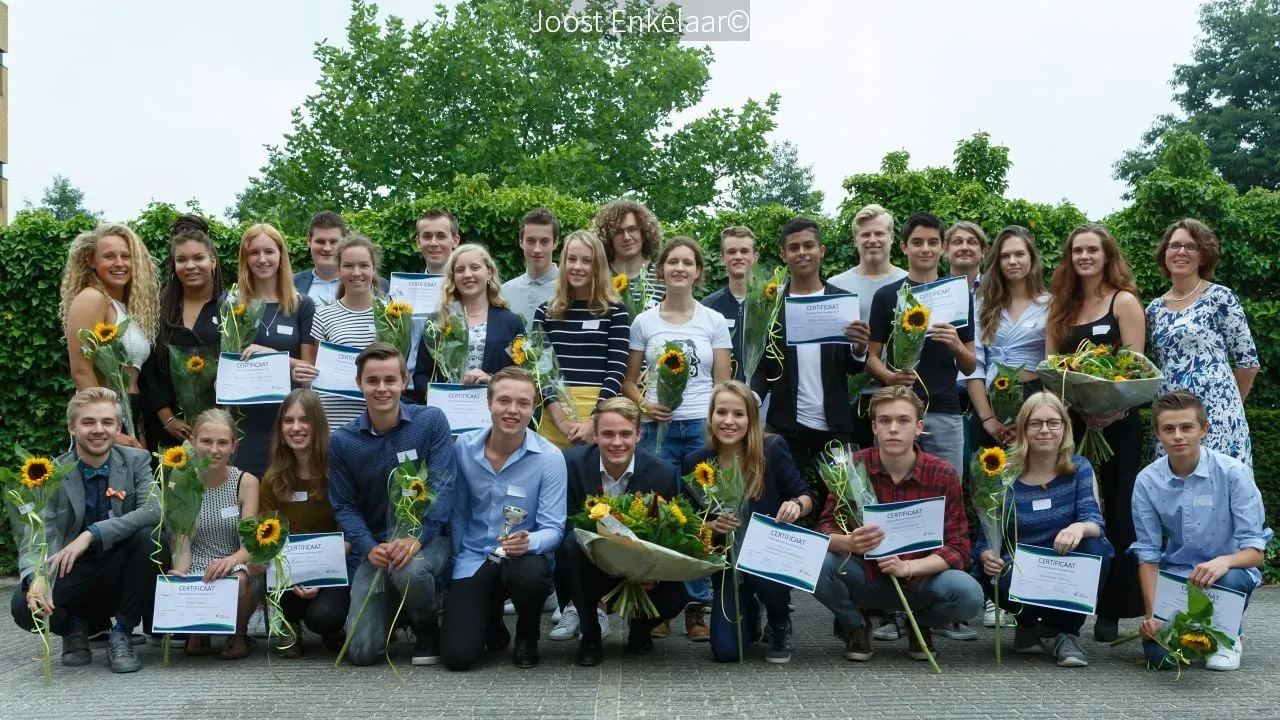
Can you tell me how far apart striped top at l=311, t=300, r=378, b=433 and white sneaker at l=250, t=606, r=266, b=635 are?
105 cm

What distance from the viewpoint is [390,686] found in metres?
4.99

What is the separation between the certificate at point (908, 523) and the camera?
17.5ft

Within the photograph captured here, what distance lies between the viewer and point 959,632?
6008mm

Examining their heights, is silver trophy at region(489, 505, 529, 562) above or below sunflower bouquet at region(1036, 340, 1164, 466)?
below

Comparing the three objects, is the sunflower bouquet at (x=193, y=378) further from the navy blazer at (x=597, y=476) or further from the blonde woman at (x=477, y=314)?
the navy blazer at (x=597, y=476)

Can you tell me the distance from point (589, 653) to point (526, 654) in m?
0.29

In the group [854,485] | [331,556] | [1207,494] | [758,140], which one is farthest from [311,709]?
[758,140]

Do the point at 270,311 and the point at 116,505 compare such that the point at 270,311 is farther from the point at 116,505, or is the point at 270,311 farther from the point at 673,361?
the point at 673,361

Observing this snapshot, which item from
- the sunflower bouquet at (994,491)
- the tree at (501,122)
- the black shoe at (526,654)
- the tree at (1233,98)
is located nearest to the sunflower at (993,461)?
the sunflower bouquet at (994,491)

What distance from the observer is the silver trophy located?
542 centimetres

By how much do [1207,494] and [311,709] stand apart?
4021 mm

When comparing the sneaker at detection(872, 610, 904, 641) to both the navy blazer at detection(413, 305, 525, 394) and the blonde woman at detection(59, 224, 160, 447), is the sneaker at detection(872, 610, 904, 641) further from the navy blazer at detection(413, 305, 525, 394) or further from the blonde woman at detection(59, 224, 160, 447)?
the blonde woman at detection(59, 224, 160, 447)

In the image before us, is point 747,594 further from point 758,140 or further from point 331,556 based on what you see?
point 758,140

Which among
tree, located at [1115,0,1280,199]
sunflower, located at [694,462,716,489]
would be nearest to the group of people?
sunflower, located at [694,462,716,489]
